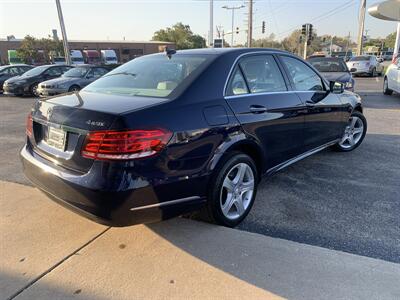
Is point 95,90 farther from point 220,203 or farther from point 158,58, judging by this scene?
point 220,203

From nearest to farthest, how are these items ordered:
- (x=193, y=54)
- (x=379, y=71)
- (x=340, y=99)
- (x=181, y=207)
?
(x=181, y=207), (x=193, y=54), (x=340, y=99), (x=379, y=71)

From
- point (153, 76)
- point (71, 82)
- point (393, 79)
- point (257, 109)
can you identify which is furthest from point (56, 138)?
point (393, 79)

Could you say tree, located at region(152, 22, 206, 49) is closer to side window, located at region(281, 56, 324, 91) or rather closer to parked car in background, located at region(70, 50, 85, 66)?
parked car in background, located at region(70, 50, 85, 66)

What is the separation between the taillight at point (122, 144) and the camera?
2.37 meters

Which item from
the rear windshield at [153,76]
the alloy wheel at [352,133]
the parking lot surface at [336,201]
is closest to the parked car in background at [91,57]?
the parking lot surface at [336,201]

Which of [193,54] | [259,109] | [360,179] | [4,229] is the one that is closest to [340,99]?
[360,179]

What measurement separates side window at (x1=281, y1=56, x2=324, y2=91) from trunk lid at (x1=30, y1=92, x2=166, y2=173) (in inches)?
78.6

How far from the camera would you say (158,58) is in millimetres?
3723

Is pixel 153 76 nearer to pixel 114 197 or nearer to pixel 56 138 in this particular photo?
pixel 56 138

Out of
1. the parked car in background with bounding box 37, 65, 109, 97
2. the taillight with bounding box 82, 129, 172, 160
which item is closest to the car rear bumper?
→ the taillight with bounding box 82, 129, 172, 160

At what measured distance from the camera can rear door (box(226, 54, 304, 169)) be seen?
3.22 meters

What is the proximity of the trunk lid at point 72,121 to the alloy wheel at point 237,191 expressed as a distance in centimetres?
103

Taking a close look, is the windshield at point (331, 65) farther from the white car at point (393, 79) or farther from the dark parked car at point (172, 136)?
the dark parked car at point (172, 136)

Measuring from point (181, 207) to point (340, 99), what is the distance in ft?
10.9
